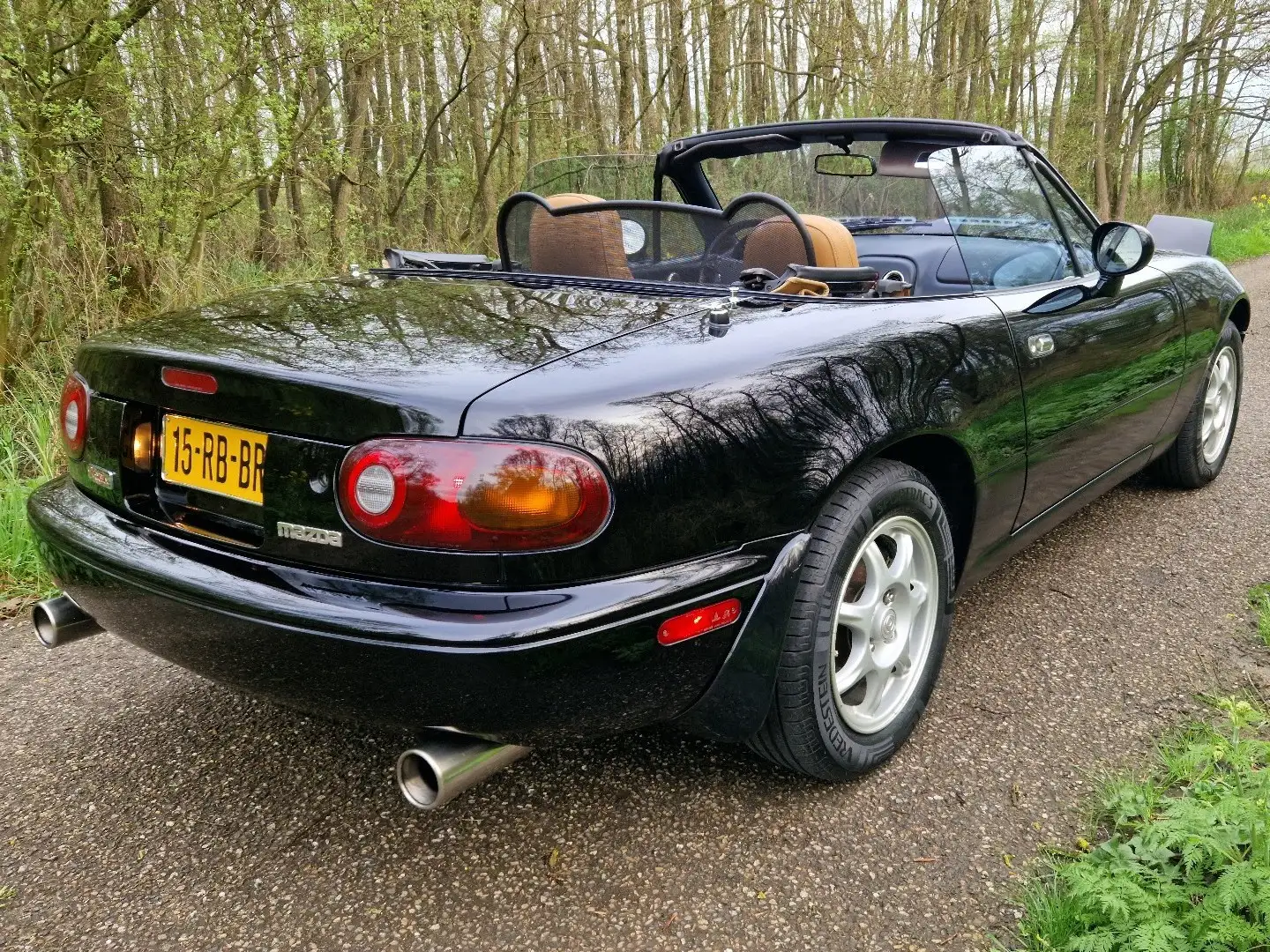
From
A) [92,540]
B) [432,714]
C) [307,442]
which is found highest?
[307,442]

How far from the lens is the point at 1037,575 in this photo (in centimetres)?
319

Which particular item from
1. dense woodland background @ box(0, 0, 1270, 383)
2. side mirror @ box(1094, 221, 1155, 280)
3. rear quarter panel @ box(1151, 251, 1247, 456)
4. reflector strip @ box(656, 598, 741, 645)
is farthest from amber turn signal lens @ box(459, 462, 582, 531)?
dense woodland background @ box(0, 0, 1270, 383)

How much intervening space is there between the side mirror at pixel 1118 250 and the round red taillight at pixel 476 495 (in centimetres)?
216

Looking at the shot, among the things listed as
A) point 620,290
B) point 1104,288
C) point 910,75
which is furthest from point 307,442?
point 910,75

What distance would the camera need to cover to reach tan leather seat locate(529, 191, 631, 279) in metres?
2.49

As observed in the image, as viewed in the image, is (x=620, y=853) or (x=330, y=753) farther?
(x=330, y=753)

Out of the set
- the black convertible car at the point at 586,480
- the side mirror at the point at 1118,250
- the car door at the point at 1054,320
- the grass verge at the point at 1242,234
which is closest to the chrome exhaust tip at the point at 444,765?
the black convertible car at the point at 586,480

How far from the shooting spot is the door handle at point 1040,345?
247 cm

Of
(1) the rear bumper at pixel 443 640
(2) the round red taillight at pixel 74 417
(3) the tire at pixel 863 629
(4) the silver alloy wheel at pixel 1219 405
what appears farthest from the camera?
(4) the silver alloy wheel at pixel 1219 405

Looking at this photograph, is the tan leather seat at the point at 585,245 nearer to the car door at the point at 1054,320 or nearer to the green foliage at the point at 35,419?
the car door at the point at 1054,320

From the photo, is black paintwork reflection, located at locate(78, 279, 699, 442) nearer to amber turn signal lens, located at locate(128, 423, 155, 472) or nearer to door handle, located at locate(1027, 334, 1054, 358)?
amber turn signal lens, located at locate(128, 423, 155, 472)

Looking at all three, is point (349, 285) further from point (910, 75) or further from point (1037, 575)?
point (910, 75)

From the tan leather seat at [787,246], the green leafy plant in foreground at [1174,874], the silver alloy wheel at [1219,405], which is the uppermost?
the tan leather seat at [787,246]

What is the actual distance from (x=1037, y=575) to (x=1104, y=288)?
981 millimetres
